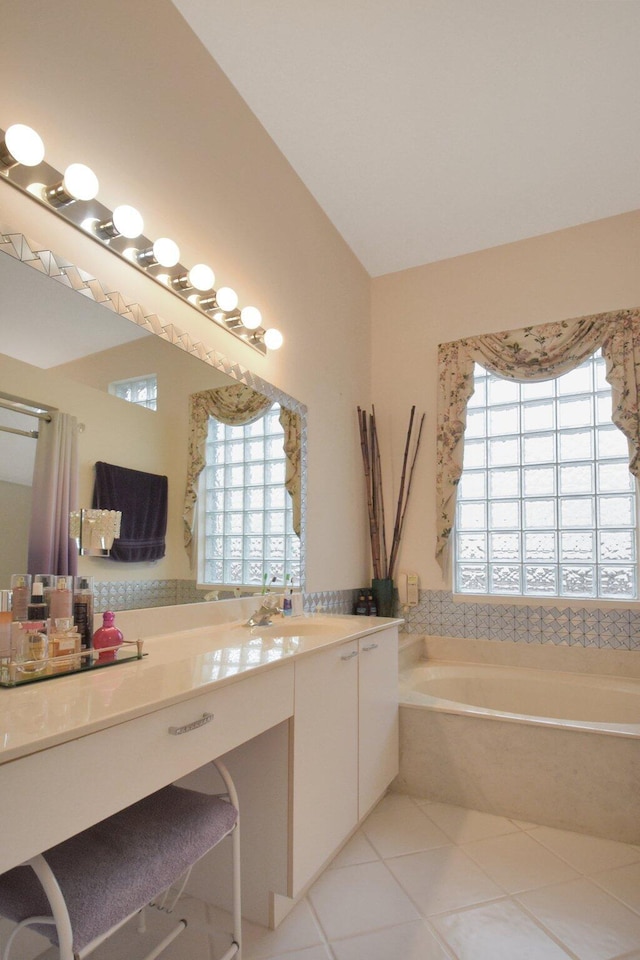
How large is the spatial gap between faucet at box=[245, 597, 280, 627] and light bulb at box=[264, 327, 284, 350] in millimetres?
1078

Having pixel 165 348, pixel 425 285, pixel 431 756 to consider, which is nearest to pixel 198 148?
pixel 165 348

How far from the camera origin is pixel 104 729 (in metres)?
0.94

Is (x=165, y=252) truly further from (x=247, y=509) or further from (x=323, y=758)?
(x=323, y=758)

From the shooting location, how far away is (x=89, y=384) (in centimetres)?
154

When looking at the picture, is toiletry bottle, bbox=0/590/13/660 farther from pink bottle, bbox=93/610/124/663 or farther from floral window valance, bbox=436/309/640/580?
floral window valance, bbox=436/309/640/580

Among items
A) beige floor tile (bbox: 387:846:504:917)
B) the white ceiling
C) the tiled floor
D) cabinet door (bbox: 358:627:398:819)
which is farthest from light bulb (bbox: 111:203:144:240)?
beige floor tile (bbox: 387:846:504:917)

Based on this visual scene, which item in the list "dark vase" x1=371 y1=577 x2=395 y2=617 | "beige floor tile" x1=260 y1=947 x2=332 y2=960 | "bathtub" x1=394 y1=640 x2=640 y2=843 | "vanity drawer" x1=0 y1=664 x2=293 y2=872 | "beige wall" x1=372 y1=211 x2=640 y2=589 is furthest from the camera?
"dark vase" x1=371 y1=577 x2=395 y2=617

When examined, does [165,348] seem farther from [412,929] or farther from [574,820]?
[574,820]

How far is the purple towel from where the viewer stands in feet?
5.19

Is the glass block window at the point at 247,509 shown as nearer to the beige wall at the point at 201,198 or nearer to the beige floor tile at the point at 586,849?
the beige wall at the point at 201,198

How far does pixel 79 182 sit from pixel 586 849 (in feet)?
8.96

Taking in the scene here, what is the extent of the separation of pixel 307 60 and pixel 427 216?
1.12 meters

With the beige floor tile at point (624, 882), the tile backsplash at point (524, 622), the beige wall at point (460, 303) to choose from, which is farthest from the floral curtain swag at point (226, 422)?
the beige floor tile at point (624, 882)

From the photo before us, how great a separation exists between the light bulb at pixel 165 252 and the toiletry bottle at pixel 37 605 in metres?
1.06
